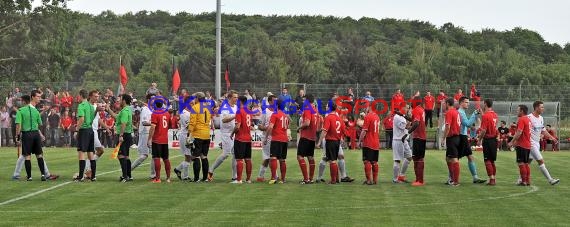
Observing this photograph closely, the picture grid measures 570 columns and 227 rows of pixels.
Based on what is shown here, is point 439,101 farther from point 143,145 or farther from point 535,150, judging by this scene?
point 143,145

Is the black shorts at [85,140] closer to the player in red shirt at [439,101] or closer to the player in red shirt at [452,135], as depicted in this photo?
the player in red shirt at [452,135]

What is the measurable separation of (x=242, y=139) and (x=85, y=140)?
11.8 ft

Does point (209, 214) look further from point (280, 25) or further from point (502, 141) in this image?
point (280, 25)

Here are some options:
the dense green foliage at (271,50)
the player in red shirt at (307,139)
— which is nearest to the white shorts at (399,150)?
the player in red shirt at (307,139)

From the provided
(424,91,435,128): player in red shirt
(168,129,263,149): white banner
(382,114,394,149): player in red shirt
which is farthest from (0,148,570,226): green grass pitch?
(424,91,435,128): player in red shirt

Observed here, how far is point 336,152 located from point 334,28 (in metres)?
134

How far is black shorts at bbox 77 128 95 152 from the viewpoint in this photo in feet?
72.4

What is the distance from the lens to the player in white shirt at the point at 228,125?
22094mm

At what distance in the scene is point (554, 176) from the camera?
25.0m

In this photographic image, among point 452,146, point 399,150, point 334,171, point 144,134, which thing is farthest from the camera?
point 144,134

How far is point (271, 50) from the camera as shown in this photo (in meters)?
111

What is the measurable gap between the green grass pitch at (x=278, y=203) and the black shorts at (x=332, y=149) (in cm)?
70

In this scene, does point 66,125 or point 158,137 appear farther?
point 66,125

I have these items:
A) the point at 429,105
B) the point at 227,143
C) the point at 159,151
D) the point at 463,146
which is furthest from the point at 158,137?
the point at 429,105
